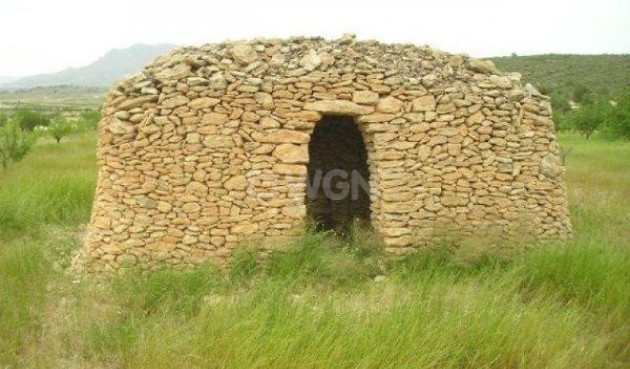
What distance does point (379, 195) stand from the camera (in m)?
6.41

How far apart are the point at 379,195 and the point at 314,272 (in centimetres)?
137

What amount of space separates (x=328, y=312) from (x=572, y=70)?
44140mm

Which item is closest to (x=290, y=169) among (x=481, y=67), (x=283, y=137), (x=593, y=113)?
(x=283, y=137)

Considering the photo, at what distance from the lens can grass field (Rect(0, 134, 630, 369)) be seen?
3.67m

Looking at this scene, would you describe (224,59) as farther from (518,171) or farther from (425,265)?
(518,171)

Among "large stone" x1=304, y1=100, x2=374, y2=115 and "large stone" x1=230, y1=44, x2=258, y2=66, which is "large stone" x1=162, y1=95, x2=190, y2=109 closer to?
"large stone" x1=230, y1=44, x2=258, y2=66

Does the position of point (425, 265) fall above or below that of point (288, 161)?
below

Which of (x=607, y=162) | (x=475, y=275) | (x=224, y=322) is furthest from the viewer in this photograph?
(x=607, y=162)

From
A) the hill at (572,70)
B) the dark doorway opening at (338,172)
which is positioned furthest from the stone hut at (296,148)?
the hill at (572,70)

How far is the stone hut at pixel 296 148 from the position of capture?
232 inches

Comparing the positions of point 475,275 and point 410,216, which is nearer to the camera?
point 475,275

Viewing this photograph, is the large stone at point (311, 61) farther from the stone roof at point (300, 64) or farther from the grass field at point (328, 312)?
the grass field at point (328, 312)

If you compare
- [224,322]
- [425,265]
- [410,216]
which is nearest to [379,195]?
[410,216]

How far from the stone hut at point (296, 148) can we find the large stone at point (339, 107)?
12 millimetres
